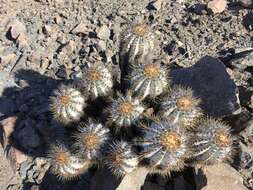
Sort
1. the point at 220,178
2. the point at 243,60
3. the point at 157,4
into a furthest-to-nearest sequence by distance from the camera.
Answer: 1. the point at 157,4
2. the point at 243,60
3. the point at 220,178

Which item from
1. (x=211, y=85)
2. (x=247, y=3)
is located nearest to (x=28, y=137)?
(x=211, y=85)

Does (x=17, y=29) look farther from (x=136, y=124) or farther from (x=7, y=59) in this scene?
(x=136, y=124)

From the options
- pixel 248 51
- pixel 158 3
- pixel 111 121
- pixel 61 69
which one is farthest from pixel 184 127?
pixel 158 3

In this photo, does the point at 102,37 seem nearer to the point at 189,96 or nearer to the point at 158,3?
the point at 158,3

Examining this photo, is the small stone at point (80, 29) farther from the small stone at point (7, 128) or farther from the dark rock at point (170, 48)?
the small stone at point (7, 128)

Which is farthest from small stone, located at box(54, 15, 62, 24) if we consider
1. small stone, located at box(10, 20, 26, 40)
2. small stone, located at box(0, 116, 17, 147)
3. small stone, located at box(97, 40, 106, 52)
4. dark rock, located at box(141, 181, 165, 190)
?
dark rock, located at box(141, 181, 165, 190)

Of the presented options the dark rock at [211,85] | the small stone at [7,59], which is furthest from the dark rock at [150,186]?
the small stone at [7,59]

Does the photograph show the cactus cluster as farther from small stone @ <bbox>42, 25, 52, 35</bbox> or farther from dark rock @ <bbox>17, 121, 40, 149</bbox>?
small stone @ <bbox>42, 25, 52, 35</bbox>
